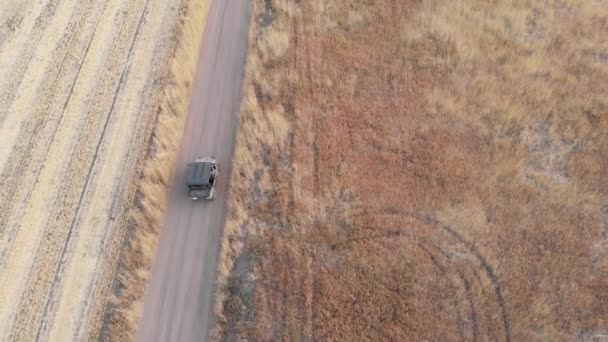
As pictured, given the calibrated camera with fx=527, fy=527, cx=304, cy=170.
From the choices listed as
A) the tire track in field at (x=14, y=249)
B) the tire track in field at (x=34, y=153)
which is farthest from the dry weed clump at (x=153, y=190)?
the tire track in field at (x=34, y=153)

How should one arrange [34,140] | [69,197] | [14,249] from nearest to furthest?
[14,249]
[69,197]
[34,140]

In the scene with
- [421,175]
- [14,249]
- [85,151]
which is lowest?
[14,249]

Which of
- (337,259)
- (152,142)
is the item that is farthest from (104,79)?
(337,259)

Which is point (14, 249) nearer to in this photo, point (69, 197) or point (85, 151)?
point (69, 197)

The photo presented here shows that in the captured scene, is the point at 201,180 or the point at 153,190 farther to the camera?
the point at 153,190

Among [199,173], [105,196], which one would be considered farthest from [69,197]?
[199,173]

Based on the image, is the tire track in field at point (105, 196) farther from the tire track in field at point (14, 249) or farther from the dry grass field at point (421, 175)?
the dry grass field at point (421, 175)
